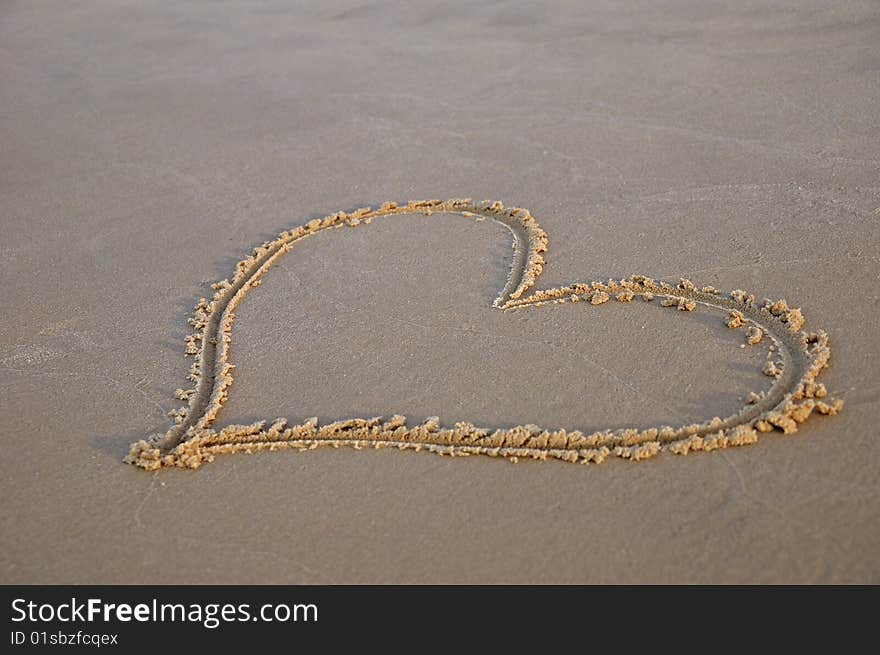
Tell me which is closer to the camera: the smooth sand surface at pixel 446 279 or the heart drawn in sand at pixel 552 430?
the smooth sand surface at pixel 446 279

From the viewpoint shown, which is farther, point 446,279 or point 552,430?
point 446,279

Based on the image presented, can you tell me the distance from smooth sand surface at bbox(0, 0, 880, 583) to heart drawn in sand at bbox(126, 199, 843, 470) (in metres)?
0.05

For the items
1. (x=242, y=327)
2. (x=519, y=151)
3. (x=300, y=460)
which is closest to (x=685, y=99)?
(x=519, y=151)

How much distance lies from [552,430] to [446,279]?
3.14ft

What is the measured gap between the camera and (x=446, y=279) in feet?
10.4

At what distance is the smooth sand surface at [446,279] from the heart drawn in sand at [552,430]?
51 millimetres

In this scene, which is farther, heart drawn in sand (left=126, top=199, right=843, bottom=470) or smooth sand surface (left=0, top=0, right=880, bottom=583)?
heart drawn in sand (left=126, top=199, right=843, bottom=470)

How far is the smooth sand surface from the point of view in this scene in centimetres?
211

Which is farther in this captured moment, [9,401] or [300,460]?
[9,401]

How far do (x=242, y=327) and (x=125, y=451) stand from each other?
68 cm

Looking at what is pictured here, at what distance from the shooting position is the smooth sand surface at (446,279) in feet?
6.91

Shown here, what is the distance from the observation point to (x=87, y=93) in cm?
528

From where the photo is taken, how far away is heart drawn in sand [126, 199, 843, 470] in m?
2.29
